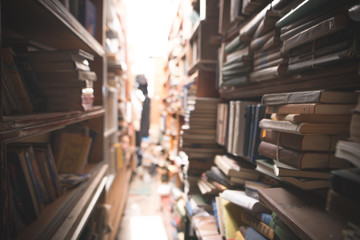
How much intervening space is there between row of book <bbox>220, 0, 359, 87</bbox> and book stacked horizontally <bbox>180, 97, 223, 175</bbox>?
1.74ft

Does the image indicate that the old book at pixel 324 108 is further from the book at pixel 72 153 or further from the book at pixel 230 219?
the book at pixel 72 153

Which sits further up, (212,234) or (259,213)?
(259,213)

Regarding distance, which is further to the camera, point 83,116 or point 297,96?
point 83,116

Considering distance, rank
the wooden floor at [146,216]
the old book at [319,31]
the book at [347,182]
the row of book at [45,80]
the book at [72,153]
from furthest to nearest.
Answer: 1. the wooden floor at [146,216]
2. the book at [72,153]
3. the row of book at [45,80]
4. the old book at [319,31]
5. the book at [347,182]

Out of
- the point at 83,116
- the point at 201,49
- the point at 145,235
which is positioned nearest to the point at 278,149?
the point at 83,116

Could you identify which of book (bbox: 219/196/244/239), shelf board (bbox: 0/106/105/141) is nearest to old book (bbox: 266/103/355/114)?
book (bbox: 219/196/244/239)

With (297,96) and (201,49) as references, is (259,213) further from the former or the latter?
(201,49)

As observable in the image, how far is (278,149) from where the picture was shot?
64 centimetres

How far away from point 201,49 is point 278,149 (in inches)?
44.6

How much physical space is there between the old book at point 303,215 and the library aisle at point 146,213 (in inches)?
81.3

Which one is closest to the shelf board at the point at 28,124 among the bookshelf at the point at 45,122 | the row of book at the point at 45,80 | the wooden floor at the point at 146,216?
the bookshelf at the point at 45,122

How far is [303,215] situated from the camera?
20.7 inches

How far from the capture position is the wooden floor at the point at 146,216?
2.31 m

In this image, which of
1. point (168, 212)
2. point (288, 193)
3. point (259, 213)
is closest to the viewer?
point (288, 193)
